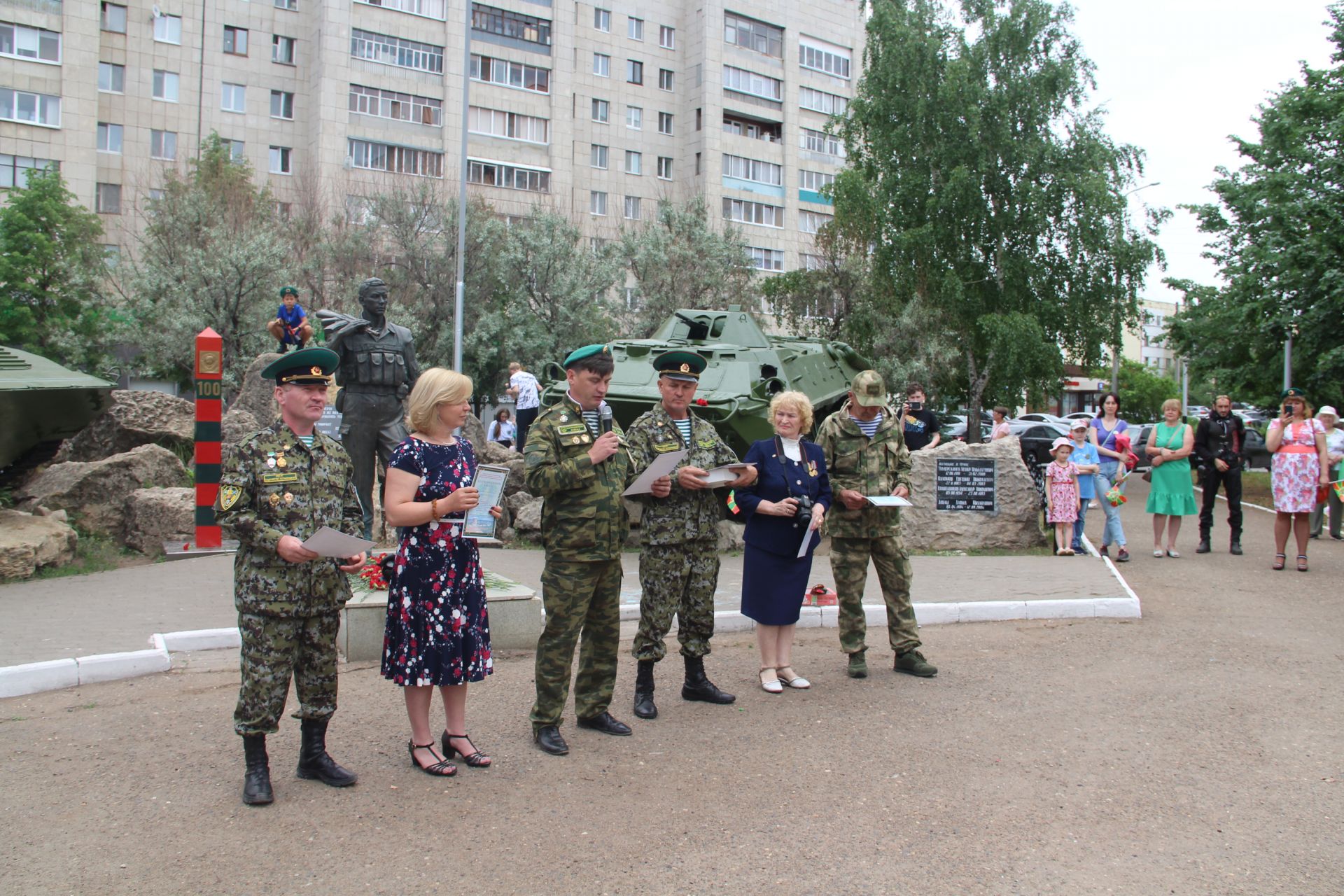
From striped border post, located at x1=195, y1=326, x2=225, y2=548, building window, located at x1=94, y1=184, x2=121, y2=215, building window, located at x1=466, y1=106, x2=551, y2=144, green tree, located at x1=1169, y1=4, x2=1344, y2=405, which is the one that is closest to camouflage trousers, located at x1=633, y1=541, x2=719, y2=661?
striped border post, located at x1=195, y1=326, x2=225, y2=548

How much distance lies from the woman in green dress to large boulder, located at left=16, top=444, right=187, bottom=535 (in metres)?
10.6

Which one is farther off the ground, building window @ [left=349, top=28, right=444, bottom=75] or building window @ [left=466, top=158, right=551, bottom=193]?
building window @ [left=349, top=28, right=444, bottom=75]

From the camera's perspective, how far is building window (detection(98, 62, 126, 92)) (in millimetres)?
39156

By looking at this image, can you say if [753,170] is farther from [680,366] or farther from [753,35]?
[680,366]

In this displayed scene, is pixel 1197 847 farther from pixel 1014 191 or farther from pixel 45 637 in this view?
pixel 1014 191

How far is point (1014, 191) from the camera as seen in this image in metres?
25.6

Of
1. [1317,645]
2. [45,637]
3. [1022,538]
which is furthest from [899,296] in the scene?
[45,637]

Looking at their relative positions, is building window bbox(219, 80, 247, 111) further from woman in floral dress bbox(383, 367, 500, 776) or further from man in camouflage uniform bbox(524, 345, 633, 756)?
woman in floral dress bbox(383, 367, 500, 776)

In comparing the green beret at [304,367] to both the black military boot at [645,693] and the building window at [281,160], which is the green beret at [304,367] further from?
the building window at [281,160]

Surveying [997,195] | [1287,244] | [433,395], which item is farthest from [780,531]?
[997,195]

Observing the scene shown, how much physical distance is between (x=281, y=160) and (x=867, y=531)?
40537 millimetres

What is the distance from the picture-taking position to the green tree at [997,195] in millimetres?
25328

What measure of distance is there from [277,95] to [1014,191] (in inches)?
1147

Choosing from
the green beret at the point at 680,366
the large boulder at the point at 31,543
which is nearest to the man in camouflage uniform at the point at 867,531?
the green beret at the point at 680,366
